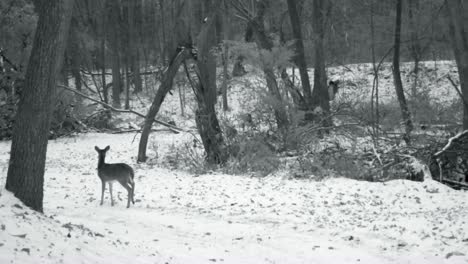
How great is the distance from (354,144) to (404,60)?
26.1 m

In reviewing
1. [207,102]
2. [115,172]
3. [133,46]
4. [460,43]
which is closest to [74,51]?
[133,46]

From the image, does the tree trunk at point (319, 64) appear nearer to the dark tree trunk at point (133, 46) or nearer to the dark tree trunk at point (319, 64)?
the dark tree trunk at point (319, 64)

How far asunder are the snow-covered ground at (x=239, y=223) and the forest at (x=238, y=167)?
4 cm

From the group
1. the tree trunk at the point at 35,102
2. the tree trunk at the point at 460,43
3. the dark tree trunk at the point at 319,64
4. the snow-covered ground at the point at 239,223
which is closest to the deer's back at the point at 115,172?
the snow-covered ground at the point at 239,223

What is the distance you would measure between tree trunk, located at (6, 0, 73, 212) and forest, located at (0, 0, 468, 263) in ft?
0.06

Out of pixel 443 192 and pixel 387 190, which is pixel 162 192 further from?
Answer: pixel 443 192

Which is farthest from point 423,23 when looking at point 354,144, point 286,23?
point 286,23

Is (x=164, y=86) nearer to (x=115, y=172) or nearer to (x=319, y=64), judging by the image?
(x=115, y=172)

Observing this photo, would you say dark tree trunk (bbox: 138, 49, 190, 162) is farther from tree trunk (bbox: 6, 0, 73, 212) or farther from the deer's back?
tree trunk (bbox: 6, 0, 73, 212)

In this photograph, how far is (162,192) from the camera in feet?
42.4

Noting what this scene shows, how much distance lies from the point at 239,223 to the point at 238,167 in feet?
19.9

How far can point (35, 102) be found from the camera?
766 centimetres

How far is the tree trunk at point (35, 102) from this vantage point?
7648 millimetres

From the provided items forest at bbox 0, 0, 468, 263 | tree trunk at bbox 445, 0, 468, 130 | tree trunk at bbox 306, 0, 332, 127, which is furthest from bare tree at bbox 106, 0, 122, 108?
tree trunk at bbox 445, 0, 468, 130
